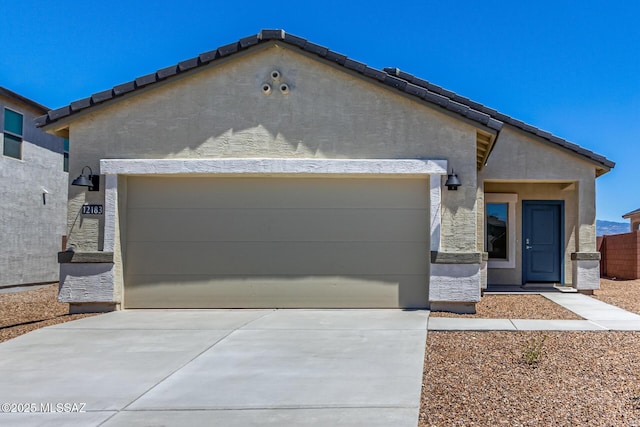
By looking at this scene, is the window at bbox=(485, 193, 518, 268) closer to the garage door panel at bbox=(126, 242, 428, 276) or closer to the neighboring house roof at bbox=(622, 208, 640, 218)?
the garage door panel at bbox=(126, 242, 428, 276)

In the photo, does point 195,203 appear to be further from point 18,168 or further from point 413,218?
point 18,168

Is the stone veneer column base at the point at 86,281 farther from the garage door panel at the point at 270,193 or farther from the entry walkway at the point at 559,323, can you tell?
the entry walkway at the point at 559,323

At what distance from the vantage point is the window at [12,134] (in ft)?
52.7

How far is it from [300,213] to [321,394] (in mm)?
5619

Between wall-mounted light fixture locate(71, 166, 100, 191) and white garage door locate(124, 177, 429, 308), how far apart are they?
0.58 metres

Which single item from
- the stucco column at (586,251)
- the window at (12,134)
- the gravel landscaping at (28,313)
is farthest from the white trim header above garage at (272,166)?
the window at (12,134)

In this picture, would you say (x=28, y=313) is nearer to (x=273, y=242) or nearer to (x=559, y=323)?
(x=273, y=242)

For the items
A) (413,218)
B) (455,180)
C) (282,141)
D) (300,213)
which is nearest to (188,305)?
(300,213)

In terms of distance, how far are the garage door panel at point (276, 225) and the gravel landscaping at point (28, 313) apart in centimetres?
195

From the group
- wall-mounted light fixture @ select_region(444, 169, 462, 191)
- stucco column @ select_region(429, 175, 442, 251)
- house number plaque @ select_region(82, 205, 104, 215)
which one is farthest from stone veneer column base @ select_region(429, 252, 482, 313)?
house number plaque @ select_region(82, 205, 104, 215)

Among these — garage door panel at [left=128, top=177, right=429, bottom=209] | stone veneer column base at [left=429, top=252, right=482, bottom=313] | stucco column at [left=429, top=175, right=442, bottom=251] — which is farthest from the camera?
garage door panel at [left=128, top=177, right=429, bottom=209]

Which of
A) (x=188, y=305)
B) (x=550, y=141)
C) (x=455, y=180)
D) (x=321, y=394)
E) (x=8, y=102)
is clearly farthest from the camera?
(x=8, y=102)

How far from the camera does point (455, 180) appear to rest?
10445mm

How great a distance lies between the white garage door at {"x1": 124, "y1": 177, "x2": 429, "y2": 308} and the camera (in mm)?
10961
